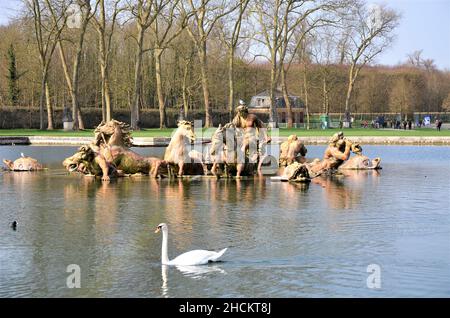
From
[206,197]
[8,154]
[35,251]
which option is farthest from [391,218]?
[8,154]

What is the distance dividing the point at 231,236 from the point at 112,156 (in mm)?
11255

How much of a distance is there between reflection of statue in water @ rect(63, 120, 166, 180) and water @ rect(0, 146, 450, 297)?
1029mm

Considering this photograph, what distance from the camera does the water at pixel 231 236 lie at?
10664mm

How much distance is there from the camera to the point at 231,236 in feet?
45.7

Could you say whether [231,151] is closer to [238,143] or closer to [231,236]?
[238,143]

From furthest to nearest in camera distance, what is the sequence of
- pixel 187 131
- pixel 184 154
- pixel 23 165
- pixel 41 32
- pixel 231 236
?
pixel 41 32
pixel 23 165
pixel 184 154
pixel 187 131
pixel 231 236

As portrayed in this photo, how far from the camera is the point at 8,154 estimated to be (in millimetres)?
37438

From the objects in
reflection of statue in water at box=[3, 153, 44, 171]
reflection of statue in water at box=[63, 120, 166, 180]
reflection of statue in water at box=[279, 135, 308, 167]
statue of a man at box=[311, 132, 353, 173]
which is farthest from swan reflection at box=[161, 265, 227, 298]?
reflection of statue in water at box=[3, 153, 44, 171]

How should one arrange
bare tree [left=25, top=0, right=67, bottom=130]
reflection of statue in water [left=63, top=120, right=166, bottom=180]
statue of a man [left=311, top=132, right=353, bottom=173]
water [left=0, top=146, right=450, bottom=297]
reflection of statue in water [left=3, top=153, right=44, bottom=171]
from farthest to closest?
bare tree [left=25, top=0, right=67, bottom=130] < reflection of statue in water [left=3, top=153, right=44, bottom=171] < statue of a man [left=311, top=132, right=353, bottom=173] < reflection of statue in water [left=63, top=120, right=166, bottom=180] < water [left=0, top=146, right=450, bottom=297]

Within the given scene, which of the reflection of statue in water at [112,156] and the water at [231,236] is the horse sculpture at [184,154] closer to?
the reflection of statue in water at [112,156]

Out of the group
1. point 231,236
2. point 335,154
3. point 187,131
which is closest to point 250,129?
point 187,131

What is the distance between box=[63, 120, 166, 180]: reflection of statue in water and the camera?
24.4 metres

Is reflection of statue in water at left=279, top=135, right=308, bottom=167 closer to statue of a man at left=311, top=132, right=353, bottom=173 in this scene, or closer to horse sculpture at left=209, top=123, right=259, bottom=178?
statue of a man at left=311, top=132, right=353, bottom=173

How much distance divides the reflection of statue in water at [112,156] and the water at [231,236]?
103 cm
